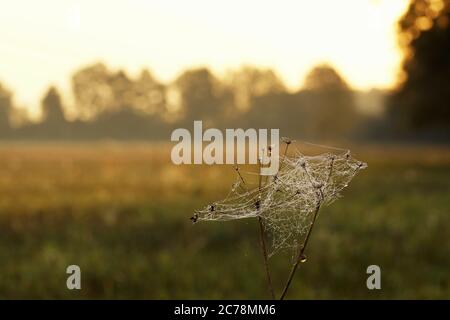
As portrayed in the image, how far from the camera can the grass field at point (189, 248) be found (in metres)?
9.09

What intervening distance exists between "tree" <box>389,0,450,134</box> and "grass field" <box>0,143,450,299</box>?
16.2m

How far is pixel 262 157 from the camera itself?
168cm

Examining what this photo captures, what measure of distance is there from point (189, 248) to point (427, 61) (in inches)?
972

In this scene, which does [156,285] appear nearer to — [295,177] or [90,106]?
[295,177]

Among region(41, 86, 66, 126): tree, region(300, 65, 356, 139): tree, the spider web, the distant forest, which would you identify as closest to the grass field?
the spider web

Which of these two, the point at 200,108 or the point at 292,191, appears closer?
the point at 292,191

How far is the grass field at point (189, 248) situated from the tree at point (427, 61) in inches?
640

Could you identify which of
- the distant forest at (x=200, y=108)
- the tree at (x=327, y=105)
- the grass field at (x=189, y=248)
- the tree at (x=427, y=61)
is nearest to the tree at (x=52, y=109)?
the distant forest at (x=200, y=108)

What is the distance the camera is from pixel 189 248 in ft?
35.9

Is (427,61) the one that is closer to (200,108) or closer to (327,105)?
(200,108)

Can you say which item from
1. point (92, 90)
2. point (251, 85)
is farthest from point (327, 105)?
point (92, 90)

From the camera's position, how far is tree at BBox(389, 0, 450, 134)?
31.5 metres

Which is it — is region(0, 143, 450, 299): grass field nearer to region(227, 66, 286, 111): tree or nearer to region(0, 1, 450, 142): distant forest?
region(0, 1, 450, 142): distant forest
